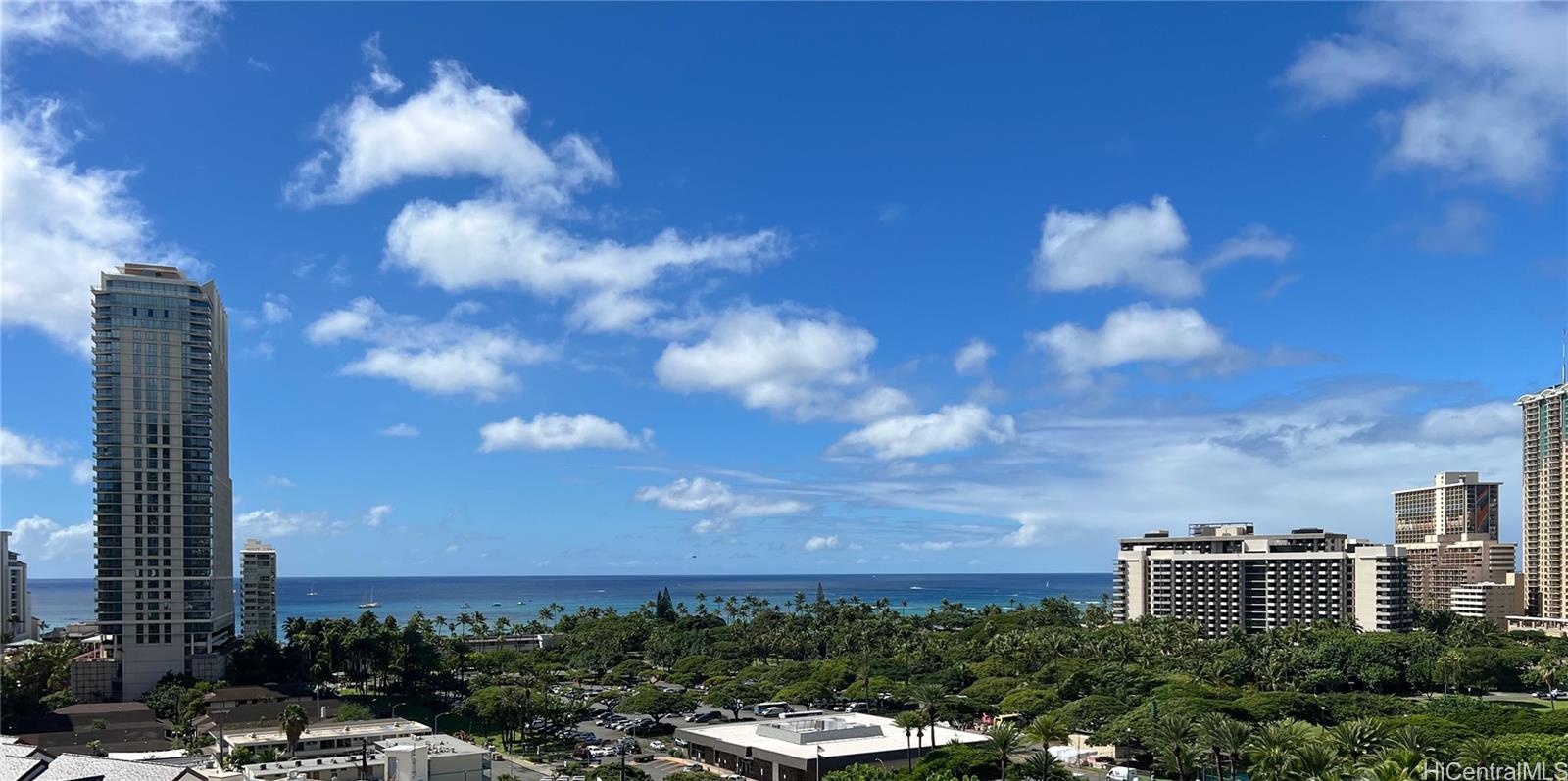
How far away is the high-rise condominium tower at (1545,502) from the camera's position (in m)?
168

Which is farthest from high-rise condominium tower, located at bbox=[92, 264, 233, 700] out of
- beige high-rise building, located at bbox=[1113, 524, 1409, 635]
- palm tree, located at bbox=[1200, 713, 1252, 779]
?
beige high-rise building, located at bbox=[1113, 524, 1409, 635]

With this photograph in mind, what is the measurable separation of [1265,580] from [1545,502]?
49.7m

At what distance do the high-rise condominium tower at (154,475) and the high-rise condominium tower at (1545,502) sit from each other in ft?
582

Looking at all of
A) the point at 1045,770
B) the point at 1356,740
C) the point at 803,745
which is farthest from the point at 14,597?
the point at 1356,740

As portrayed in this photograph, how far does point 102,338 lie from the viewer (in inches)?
4114

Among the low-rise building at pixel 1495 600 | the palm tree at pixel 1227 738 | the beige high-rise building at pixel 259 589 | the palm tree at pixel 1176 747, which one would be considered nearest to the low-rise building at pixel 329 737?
the palm tree at pixel 1176 747

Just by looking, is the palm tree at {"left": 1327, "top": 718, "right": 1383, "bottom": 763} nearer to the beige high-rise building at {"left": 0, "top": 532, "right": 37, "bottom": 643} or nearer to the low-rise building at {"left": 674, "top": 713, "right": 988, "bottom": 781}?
the low-rise building at {"left": 674, "top": 713, "right": 988, "bottom": 781}

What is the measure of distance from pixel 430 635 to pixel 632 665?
1013 inches

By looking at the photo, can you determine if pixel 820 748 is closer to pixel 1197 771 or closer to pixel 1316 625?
pixel 1197 771

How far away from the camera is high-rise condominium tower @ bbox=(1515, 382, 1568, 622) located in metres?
168

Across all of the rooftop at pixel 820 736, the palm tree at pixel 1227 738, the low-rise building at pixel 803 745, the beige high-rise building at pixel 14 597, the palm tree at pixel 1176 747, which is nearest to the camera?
the palm tree at pixel 1227 738

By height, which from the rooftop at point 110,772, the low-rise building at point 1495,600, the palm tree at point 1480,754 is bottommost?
the low-rise building at point 1495,600

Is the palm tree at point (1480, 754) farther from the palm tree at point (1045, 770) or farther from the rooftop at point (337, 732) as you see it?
the rooftop at point (337, 732)

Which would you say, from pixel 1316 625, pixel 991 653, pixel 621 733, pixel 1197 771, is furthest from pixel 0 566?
pixel 1316 625
